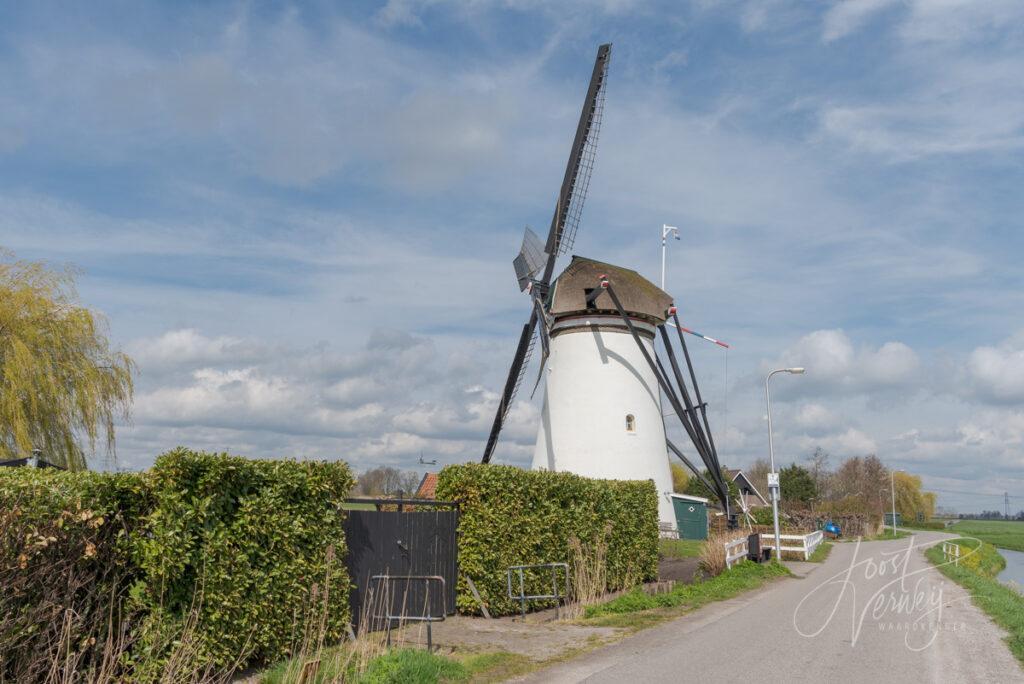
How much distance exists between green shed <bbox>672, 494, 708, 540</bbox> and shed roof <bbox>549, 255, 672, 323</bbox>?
42.2ft

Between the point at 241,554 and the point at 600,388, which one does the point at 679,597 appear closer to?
the point at 241,554

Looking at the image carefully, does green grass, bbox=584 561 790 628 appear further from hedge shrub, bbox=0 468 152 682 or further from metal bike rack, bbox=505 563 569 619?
hedge shrub, bbox=0 468 152 682

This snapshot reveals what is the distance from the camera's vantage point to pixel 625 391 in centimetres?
3072

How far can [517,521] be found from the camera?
14.6 meters

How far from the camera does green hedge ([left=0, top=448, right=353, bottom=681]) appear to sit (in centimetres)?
694

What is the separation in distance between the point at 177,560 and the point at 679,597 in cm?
1109

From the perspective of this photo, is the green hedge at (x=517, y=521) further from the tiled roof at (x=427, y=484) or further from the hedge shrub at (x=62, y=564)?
the tiled roof at (x=427, y=484)

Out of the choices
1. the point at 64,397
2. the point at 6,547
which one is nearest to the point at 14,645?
the point at 6,547

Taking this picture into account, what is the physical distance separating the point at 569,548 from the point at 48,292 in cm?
1529

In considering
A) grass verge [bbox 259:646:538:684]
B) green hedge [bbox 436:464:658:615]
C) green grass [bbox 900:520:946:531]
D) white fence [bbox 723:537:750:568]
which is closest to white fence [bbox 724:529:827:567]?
white fence [bbox 723:537:750:568]

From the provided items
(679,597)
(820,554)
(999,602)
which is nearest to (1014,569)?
(820,554)

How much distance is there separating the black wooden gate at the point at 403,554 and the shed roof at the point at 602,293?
709 inches

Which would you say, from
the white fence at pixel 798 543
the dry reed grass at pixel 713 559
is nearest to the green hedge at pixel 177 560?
the dry reed grass at pixel 713 559

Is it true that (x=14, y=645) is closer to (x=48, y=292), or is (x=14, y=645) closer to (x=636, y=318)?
(x=48, y=292)
